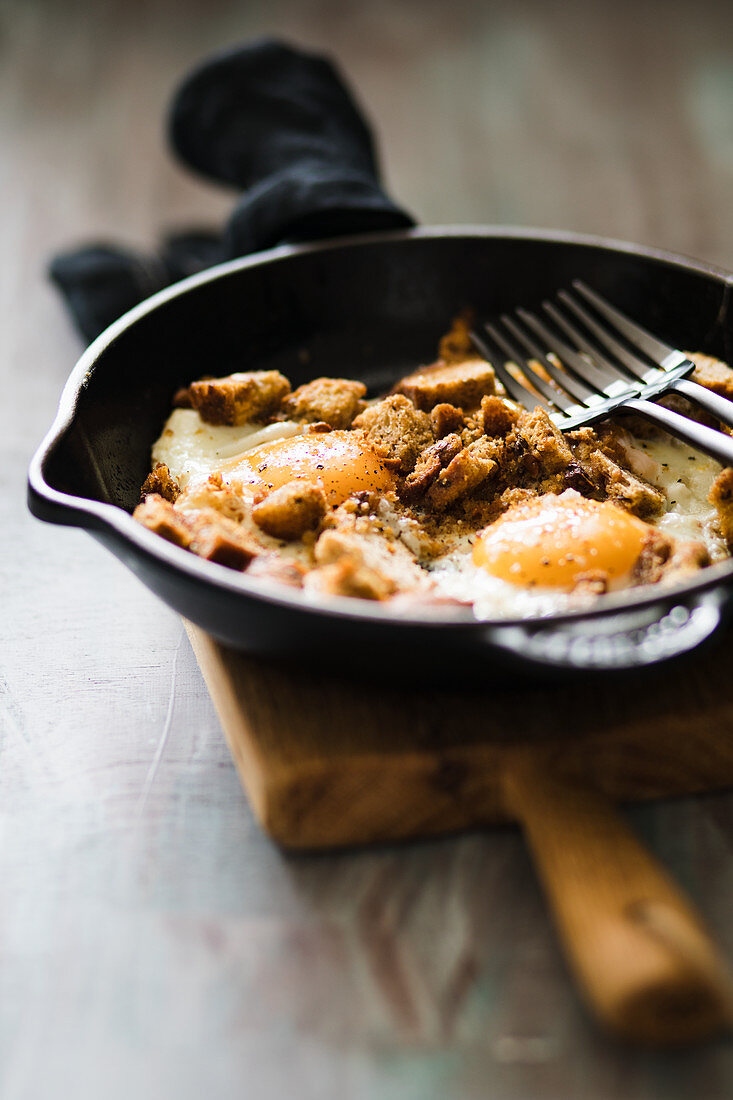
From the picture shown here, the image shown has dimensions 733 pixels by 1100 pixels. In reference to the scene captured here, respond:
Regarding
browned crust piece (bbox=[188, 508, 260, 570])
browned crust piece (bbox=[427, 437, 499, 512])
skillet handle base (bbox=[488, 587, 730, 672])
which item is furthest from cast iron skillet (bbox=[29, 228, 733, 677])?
browned crust piece (bbox=[427, 437, 499, 512])

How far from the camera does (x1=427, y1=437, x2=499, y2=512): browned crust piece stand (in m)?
1.77

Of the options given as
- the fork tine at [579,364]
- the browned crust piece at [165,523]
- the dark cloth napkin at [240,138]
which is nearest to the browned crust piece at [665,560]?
the fork tine at [579,364]

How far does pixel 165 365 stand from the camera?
2121 millimetres

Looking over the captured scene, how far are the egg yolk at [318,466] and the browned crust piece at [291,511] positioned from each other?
109 millimetres

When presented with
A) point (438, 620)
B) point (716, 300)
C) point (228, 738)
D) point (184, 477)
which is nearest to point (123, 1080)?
point (228, 738)

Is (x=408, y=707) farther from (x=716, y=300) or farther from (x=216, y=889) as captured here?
(x=716, y=300)

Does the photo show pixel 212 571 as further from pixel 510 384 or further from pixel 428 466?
pixel 510 384

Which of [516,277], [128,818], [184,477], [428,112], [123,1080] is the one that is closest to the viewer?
[123,1080]

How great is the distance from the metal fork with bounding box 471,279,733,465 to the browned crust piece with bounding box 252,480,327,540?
54 cm

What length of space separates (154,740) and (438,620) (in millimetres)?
681

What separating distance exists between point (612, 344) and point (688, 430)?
45cm

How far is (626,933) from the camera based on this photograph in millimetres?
1198

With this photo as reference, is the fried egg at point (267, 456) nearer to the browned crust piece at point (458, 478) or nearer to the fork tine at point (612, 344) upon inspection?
the browned crust piece at point (458, 478)

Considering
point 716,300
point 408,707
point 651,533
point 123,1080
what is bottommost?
point 123,1080
